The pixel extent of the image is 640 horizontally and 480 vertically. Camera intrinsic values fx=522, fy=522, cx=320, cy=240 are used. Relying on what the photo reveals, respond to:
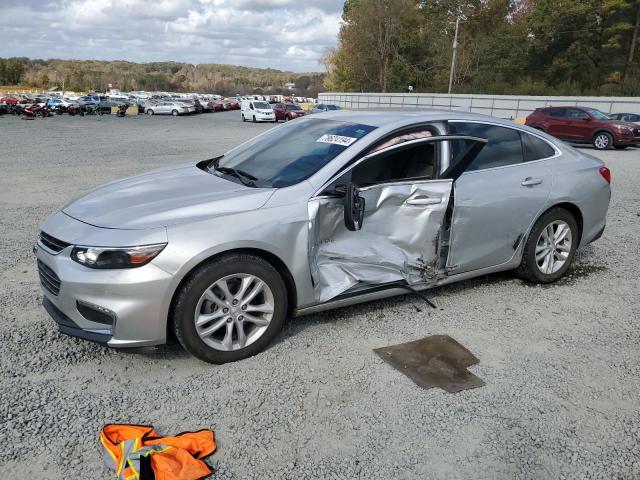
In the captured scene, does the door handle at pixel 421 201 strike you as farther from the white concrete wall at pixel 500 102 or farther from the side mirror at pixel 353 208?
the white concrete wall at pixel 500 102

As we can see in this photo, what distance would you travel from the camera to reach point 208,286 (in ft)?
10.5

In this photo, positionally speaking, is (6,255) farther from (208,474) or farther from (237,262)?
(208,474)

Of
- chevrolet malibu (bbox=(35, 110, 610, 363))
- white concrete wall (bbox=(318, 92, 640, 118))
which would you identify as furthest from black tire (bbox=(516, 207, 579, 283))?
white concrete wall (bbox=(318, 92, 640, 118))

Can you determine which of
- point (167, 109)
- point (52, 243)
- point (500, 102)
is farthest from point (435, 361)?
point (167, 109)

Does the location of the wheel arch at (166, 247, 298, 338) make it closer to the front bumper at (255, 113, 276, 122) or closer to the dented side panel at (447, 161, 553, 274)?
the dented side panel at (447, 161, 553, 274)

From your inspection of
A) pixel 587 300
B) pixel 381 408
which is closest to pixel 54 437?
pixel 381 408

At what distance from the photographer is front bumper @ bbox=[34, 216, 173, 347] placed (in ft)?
10.0

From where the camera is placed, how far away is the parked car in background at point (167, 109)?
151ft

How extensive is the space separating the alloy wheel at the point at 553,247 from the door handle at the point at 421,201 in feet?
4.51

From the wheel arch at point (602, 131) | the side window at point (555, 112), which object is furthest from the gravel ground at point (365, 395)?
the side window at point (555, 112)

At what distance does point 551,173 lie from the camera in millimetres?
4730

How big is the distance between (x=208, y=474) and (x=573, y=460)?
181 cm

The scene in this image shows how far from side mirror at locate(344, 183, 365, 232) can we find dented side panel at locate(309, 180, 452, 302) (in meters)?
0.11

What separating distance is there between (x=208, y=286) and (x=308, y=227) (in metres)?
0.78
